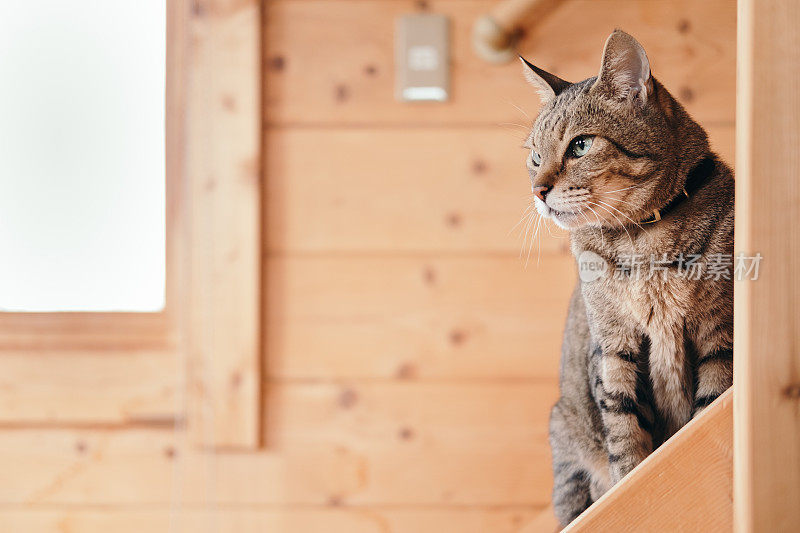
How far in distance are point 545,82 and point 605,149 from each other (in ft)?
0.22

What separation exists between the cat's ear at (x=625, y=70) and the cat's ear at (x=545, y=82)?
3cm

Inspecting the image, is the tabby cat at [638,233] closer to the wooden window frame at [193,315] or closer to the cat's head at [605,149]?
the cat's head at [605,149]

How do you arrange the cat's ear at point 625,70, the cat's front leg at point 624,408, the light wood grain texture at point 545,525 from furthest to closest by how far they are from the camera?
the light wood grain texture at point 545,525
the cat's front leg at point 624,408
the cat's ear at point 625,70

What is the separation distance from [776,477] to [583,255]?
20 cm

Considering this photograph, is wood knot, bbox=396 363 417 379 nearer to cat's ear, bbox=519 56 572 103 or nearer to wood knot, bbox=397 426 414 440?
wood knot, bbox=397 426 414 440

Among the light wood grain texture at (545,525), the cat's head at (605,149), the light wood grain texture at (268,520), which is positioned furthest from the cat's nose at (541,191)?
the light wood grain texture at (268,520)

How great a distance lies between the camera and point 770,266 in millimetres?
393

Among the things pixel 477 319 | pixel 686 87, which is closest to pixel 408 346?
pixel 477 319

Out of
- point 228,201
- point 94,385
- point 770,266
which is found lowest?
point 94,385

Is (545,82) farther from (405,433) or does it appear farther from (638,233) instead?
(405,433)

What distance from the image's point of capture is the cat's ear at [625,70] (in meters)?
0.39

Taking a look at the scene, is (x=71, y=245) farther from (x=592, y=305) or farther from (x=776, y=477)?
(x=776, y=477)

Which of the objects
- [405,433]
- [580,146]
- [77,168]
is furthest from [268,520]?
[580,146]

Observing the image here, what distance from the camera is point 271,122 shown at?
3.75 feet
